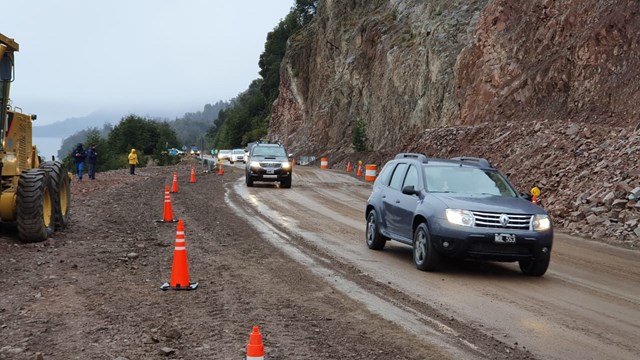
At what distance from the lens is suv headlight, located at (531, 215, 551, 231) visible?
9.52 meters

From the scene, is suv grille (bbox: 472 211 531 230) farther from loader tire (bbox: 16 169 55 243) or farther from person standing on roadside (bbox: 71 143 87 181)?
person standing on roadside (bbox: 71 143 87 181)

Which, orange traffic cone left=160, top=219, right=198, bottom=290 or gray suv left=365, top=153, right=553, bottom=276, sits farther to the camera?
gray suv left=365, top=153, right=553, bottom=276

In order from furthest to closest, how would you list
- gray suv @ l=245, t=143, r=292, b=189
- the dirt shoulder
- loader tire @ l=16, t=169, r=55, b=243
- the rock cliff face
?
gray suv @ l=245, t=143, r=292, b=189
the rock cliff face
loader tire @ l=16, t=169, r=55, b=243
the dirt shoulder

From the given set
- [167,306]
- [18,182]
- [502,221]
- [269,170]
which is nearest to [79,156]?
[269,170]

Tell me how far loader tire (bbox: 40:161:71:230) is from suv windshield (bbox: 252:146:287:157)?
48.3 feet

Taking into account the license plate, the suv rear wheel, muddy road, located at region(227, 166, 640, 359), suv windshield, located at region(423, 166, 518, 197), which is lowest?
muddy road, located at region(227, 166, 640, 359)

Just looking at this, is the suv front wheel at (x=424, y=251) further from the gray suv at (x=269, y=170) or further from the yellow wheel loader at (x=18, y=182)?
the gray suv at (x=269, y=170)

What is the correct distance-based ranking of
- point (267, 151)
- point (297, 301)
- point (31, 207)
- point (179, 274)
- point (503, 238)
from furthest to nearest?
1. point (267, 151)
2. point (31, 207)
3. point (503, 238)
4. point (179, 274)
5. point (297, 301)

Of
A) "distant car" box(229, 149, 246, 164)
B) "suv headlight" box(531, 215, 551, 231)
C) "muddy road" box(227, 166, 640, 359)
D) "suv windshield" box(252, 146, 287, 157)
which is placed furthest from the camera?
"distant car" box(229, 149, 246, 164)

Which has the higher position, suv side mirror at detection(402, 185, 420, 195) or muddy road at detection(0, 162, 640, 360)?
suv side mirror at detection(402, 185, 420, 195)

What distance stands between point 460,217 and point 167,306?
14.0 feet

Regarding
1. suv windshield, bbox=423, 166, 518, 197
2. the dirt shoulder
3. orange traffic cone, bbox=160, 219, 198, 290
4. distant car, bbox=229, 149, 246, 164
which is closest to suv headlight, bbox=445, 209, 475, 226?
suv windshield, bbox=423, 166, 518, 197

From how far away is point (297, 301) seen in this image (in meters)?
7.88

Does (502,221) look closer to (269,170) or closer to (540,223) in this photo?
(540,223)
